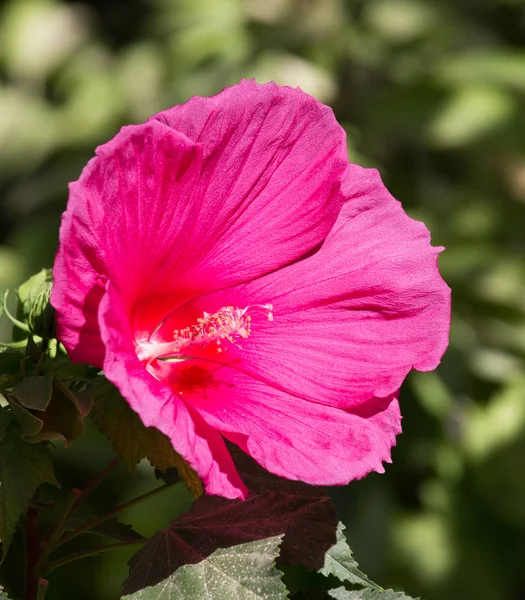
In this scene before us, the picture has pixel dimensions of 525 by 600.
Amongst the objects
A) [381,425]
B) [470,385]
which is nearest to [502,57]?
[470,385]

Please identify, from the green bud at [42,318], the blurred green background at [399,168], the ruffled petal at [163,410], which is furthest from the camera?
the blurred green background at [399,168]

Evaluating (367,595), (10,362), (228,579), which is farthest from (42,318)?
(367,595)

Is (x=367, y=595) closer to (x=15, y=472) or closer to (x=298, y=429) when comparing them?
(x=298, y=429)

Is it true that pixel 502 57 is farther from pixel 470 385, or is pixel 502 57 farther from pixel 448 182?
pixel 470 385

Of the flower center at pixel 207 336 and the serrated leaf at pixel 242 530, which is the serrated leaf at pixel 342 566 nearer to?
the serrated leaf at pixel 242 530

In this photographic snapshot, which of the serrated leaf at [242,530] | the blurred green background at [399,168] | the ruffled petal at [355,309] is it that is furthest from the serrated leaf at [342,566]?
the blurred green background at [399,168]

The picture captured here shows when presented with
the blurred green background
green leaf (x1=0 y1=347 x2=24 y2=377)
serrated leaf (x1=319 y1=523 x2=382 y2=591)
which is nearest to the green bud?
green leaf (x1=0 y1=347 x2=24 y2=377)
